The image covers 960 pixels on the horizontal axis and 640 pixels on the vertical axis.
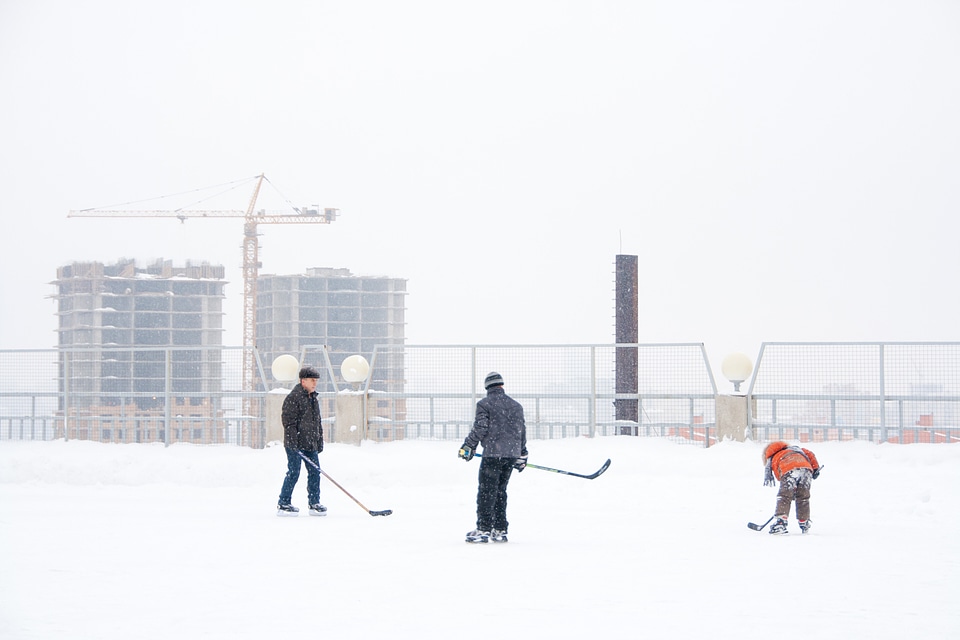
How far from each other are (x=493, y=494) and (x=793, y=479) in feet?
→ 9.87

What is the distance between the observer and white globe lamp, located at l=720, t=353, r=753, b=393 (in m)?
19.6

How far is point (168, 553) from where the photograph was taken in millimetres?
9555

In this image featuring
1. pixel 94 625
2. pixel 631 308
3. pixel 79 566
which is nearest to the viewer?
pixel 94 625

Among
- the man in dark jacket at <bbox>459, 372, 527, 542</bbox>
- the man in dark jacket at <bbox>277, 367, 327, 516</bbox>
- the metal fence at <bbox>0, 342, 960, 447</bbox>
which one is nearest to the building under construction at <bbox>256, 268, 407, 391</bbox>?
the metal fence at <bbox>0, 342, 960, 447</bbox>

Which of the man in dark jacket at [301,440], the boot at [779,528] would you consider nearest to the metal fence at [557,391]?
the man in dark jacket at [301,440]

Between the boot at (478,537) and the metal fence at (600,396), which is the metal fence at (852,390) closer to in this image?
the metal fence at (600,396)

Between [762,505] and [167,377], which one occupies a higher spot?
[167,377]

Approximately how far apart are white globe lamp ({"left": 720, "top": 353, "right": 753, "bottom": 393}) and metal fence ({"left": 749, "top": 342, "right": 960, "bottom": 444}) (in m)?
0.17

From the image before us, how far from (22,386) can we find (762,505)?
618 inches

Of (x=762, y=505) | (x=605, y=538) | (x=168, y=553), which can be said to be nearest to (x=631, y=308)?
(x=762, y=505)

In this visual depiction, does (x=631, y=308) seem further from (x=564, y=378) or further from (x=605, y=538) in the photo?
(x=605, y=538)

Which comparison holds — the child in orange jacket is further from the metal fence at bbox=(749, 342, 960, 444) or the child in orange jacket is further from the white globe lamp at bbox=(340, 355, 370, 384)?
the white globe lamp at bbox=(340, 355, 370, 384)

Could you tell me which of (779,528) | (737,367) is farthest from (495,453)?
(737,367)

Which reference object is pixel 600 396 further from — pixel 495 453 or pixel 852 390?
pixel 495 453
